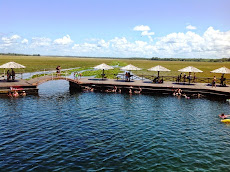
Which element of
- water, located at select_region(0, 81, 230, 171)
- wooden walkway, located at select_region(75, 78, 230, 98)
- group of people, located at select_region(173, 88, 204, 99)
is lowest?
water, located at select_region(0, 81, 230, 171)

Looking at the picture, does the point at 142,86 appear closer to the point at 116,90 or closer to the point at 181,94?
the point at 116,90

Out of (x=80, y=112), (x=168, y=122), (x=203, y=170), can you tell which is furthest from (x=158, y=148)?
(x=80, y=112)

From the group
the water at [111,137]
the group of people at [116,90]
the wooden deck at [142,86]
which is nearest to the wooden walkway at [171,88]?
the wooden deck at [142,86]

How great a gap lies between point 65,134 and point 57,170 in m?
5.48

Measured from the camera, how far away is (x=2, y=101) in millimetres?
28266

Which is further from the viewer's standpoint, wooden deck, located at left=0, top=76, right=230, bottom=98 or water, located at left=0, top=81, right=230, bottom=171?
wooden deck, located at left=0, top=76, right=230, bottom=98

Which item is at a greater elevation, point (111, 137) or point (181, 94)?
point (181, 94)

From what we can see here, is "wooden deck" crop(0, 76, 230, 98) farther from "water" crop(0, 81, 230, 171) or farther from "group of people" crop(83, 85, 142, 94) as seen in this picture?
"water" crop(0, 81, 230, 171)

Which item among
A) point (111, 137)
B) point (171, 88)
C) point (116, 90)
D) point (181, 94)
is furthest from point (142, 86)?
point (111, 137)

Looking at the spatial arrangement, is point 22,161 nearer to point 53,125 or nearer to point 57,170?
point 57,170

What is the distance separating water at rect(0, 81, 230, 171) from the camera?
13062mm

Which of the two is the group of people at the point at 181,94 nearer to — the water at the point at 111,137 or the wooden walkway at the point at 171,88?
the wooden walkway at the point at 171,88

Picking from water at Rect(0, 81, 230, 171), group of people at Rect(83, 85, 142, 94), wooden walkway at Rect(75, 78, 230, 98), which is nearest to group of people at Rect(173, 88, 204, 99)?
wooden walkway at Rect(75, 78, 230, 98)

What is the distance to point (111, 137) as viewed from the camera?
17.0 m
